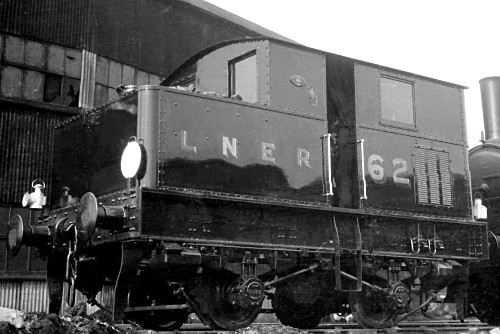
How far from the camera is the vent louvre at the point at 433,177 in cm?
880

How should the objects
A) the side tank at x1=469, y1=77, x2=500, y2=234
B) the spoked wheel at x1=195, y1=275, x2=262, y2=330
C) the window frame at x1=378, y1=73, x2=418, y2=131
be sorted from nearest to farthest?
the spoked wheel at x1=195, y1=275, x2=262, y2=330 → the window frame at x1=378, y1=73, x2=418, y2=131 → the side tank at x1=469, y1=77, x2=500, y2=234

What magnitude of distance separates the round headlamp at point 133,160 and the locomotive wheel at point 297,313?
319cm

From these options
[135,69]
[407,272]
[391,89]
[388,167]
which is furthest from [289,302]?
[135,69]

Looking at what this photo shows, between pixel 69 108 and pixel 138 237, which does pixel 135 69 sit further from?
Answer: pixel 138 237

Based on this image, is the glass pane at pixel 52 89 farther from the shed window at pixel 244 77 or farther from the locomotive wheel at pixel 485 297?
the locomotive wheel at pixel 485 297

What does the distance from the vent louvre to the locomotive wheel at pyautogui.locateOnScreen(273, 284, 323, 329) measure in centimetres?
218

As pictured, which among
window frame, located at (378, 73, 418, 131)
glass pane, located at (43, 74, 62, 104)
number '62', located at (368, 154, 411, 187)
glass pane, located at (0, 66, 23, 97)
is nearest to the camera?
number '62', located at (368, 154, 411, 187)

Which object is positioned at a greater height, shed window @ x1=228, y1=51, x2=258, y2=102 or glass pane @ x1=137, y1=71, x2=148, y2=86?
glass pane @ x1=137, y1=71, x2=148, y2=86

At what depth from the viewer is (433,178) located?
8.94 m

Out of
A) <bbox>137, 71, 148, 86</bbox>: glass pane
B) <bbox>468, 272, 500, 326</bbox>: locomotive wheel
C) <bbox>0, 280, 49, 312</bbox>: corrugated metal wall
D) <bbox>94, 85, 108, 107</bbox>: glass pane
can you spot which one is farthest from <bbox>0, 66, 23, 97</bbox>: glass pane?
<bbox>468, 272, 500, 326</bbox>: locomotive wheel

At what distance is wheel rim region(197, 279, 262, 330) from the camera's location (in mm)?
7000

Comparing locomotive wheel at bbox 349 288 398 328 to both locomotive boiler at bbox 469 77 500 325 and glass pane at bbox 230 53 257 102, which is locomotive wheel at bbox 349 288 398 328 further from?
glass pane at bbox 230 53 257 102

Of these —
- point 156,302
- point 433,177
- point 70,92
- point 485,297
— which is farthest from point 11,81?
point 485,297

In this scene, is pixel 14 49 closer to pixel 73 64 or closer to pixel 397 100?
pixel 73 64
